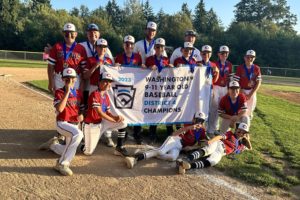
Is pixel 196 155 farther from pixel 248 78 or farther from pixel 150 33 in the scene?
pixel 248 78

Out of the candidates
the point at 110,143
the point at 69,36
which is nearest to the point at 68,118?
the point at 110,143

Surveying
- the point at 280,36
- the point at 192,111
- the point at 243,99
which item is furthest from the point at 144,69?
the point at 280,36

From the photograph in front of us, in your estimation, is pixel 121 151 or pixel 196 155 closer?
pixel 196 155

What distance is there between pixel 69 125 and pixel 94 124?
666mm

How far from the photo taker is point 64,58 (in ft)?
21.6

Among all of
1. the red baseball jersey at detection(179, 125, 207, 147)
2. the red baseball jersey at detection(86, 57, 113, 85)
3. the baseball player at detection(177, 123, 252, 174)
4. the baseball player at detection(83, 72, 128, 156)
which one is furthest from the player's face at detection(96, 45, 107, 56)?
the baseball player at detection(177, 123, 252, 174)

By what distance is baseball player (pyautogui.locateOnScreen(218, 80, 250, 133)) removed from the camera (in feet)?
24.9

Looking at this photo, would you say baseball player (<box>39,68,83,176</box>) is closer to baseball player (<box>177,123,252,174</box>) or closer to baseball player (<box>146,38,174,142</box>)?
baseball player (<box>177,123,252,174</box>)

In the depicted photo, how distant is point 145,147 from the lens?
283 inches

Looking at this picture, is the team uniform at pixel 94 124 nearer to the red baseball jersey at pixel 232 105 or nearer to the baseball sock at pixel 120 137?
the baseball sock at pixel 120 137

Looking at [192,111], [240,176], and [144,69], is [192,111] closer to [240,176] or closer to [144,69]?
[144,69]

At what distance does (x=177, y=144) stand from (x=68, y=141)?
6.64ft

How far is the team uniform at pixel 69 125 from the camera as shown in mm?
5730

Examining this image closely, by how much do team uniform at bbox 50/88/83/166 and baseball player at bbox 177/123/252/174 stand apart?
174 cm
